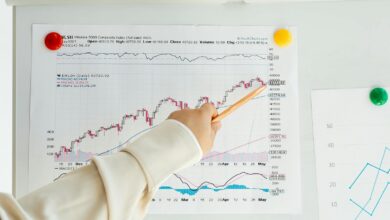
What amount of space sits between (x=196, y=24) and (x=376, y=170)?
1.15 feet

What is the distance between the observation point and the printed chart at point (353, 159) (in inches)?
28.3

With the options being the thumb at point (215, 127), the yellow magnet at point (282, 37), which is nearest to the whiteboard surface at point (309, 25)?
the yellow magnet at point (282, 37)

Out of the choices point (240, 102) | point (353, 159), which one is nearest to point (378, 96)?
point (353, 159)

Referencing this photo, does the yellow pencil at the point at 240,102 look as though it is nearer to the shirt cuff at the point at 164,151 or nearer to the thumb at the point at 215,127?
the thumb at the point at 215,127

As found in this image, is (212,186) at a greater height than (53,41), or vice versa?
(53,41)

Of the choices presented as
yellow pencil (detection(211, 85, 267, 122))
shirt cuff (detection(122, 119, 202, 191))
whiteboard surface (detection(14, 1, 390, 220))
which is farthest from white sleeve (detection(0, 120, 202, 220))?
whiteboard surface (detection(14, 1, 390, 220))

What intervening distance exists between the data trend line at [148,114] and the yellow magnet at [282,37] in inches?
2.6

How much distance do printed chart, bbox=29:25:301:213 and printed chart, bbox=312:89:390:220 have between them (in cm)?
4

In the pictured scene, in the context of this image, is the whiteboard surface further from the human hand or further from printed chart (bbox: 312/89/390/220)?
the human hand

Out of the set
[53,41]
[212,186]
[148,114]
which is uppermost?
[53,41]

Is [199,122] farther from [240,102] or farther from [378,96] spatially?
[378,96]

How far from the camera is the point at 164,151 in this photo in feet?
1.77

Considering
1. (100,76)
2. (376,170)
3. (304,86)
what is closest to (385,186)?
(376,170)

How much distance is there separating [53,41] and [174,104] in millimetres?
204
